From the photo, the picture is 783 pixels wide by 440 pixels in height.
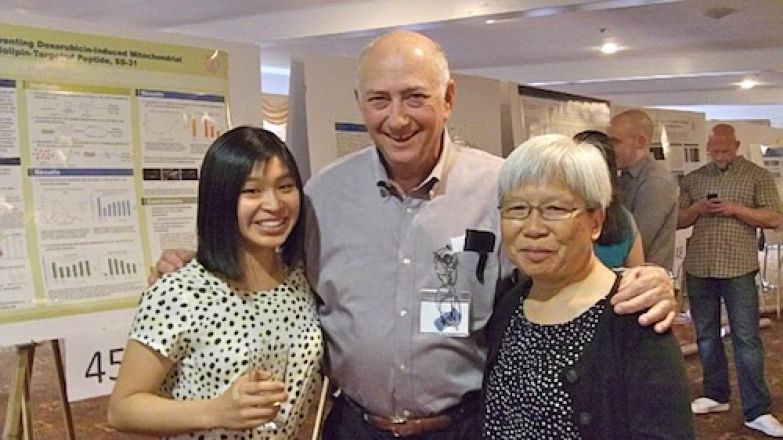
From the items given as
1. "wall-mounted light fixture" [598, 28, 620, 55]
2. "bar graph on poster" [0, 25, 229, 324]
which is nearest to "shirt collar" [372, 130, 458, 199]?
"bar graph on poster" [0, 25, 229, 324]

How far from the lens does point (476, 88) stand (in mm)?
3994

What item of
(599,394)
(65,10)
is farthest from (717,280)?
(65,10)

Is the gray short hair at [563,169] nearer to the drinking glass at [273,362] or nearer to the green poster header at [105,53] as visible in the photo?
the drinking glass at [273,362]

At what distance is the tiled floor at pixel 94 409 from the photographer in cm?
456

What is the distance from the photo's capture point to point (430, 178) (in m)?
1.83

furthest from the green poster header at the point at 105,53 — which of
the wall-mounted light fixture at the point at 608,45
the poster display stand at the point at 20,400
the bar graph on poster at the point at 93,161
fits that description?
the wall-mounted light fixture at the point at 608,45

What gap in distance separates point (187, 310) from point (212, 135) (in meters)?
1.18

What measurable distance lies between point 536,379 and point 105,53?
5.22 ft

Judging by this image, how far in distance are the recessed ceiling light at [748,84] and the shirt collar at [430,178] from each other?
39.8ft

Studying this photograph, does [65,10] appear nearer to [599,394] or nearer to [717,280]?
[717,280]

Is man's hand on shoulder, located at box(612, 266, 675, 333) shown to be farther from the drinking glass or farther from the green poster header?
the green poster header

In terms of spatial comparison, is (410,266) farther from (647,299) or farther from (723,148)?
(723,148)

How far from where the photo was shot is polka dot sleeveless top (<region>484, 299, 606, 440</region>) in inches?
56.4

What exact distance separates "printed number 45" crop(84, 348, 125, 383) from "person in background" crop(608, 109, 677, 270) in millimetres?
2274
